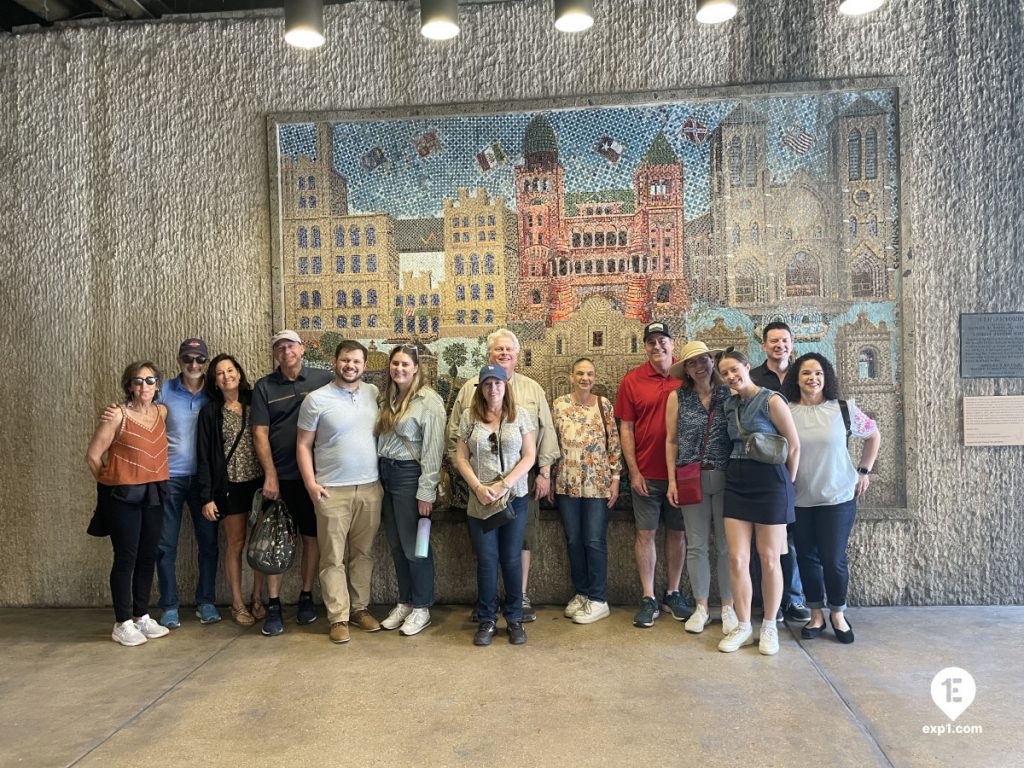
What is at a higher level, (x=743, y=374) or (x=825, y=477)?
(x=743, y=374)

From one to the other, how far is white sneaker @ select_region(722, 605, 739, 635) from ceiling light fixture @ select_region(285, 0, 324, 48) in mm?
3584

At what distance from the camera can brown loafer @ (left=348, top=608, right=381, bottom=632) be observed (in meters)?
4.11

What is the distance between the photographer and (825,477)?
12.4 ft

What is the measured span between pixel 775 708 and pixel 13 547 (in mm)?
4693

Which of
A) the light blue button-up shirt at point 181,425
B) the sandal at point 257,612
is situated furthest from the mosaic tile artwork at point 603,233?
the sandal at point 257,612

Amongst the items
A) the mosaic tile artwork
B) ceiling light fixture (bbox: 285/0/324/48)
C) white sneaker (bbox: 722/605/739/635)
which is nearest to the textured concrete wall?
the mosaic tile artwork

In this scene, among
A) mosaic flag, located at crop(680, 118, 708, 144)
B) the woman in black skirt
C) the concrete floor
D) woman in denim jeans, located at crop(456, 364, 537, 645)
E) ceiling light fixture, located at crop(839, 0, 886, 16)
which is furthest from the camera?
mosaic flag, located at crop(680, 118, 708, 144)

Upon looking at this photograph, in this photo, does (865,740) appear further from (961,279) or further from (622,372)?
(961,279)

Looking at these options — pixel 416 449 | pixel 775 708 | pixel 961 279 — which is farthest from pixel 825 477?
pixel 416 449

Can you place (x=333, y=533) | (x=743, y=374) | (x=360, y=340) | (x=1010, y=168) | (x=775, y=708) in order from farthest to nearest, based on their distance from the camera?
(x=360, y=340), (x=1010, y=168), (x=333, y=533), (x=743, y=374), (x=775, y=708)

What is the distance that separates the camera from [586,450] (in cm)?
416

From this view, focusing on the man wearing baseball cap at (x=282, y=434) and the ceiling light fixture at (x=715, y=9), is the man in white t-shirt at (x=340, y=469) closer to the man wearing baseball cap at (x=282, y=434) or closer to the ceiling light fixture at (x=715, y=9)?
the man wearing baseball cap at (x=282, y=434)

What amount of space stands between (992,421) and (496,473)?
303 cm

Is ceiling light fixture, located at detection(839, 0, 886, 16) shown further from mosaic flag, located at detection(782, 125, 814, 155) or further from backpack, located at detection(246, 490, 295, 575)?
backpack, located at detection(246, 490, 295, 575)
